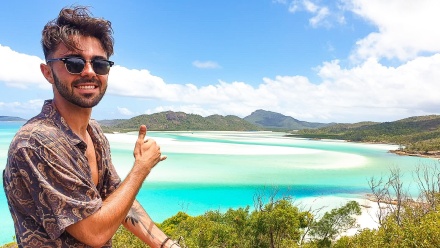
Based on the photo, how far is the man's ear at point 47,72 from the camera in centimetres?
154

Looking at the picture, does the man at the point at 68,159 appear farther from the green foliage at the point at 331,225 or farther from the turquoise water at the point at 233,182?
the turquoise water at the point at 233,182

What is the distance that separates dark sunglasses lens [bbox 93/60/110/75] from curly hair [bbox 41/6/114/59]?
116 millimetres

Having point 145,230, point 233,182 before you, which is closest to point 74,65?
point 145,230

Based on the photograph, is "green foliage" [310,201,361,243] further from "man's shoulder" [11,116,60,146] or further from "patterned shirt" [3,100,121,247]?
"man's shoulder" [11,116,60,146]

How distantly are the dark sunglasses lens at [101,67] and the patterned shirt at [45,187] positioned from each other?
34 cm

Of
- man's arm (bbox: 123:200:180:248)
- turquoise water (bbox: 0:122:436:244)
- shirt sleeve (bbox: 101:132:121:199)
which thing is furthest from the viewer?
turquoise water (bbox: 0:122:436:244)

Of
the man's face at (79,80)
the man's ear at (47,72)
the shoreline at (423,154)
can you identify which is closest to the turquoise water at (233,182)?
the shoreline at (423,154)

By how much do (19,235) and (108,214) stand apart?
0.39m

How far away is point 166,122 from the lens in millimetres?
194375

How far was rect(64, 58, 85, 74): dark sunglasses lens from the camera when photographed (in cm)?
148

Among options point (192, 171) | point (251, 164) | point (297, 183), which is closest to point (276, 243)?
point (297, 183)

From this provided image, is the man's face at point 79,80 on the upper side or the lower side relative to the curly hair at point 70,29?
lower

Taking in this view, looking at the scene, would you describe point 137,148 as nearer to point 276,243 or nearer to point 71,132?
point 71,132

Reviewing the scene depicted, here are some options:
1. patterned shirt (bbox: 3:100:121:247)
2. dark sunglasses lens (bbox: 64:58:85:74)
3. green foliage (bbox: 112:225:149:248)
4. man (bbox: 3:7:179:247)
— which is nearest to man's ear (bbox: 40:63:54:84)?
man (bbox: 3:7:179:247)
